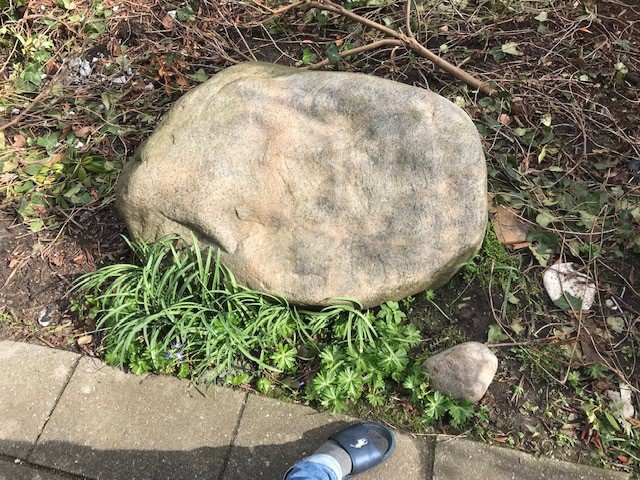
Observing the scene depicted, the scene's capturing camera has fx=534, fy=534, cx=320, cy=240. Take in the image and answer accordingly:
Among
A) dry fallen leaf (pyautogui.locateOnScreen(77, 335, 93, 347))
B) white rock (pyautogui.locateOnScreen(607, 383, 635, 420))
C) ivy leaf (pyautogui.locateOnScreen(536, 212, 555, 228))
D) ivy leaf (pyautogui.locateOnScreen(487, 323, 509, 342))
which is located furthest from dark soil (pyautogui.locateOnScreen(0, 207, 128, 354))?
white rock (pyautogui.locateOnScreen(607, 383, 635, 420))

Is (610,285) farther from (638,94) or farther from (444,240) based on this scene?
(638,94)

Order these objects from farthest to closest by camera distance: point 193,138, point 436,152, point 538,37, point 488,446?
1. point 538,37
2. point 193,138
3. point 436,152
4. point 488,446

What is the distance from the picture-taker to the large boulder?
2361 mm

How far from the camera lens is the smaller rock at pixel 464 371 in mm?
2242

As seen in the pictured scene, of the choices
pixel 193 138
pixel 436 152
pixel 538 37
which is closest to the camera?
pixel 436 152

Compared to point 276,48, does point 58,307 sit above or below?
below

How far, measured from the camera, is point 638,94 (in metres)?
3.09

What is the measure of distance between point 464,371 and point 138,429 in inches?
56.6

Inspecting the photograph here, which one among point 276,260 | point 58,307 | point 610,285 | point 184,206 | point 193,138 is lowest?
point 58,307

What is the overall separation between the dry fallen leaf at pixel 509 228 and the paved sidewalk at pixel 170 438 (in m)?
1.02

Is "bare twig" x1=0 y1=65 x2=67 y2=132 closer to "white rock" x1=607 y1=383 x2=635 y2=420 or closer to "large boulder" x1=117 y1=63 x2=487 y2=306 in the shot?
"large boulder" x1=117 y1=63 x2=487 y2=306

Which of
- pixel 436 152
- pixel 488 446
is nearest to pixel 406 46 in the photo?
pixel 436 152

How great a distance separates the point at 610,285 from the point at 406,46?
1.73m

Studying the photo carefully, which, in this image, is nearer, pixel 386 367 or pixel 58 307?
pixel 386 367
